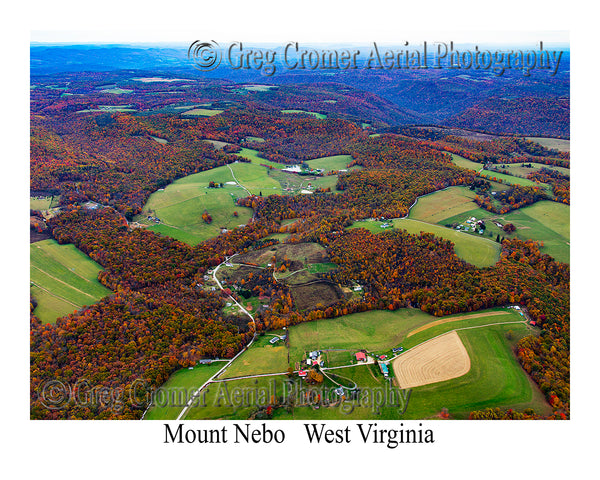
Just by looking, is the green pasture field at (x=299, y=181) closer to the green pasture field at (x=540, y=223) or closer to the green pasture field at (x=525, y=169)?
the green pasture field at (x=540, y=223)

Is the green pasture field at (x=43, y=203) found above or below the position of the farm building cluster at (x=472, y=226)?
above

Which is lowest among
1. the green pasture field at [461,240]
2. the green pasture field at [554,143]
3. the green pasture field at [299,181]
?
the green pasture field at [461,240]

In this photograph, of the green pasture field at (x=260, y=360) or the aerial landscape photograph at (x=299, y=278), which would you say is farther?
the green pasture field at (x=260, y=360)

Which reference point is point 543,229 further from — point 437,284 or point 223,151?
point 223,151

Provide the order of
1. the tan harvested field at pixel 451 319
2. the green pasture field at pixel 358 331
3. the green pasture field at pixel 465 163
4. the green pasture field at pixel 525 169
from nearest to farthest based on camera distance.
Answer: the green pasture field at pixel 358 331, the tan harvested field at pixel 451 319, the green pasture field at pixel 525 169, the green pasture field at pixel 465 163

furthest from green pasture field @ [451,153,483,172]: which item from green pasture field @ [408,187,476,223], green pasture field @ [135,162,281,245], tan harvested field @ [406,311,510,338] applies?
tan harvested field @ [406,311,510,338]

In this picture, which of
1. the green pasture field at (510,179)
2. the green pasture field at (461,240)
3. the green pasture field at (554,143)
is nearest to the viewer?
the green pasture field at (461,240)

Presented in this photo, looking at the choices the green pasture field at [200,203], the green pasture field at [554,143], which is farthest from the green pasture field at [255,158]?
the green pasture field at [554,143]
